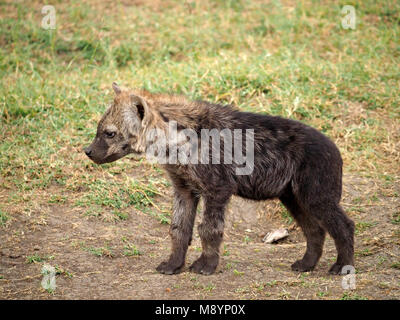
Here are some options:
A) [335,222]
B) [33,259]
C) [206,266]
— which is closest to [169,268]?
[206,266]

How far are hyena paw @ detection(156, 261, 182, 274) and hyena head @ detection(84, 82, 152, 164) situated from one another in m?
0.98

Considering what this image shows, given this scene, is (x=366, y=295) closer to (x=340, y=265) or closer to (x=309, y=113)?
(x=340, y=265)

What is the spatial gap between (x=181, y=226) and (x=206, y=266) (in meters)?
0.40

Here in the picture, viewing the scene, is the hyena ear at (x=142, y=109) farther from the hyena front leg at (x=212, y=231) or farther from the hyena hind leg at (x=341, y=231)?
the hyena hind leg at (x=341, y=231)

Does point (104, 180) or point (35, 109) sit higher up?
point (35, 109)

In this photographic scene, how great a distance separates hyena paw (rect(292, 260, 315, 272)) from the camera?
Answer: 5109mm

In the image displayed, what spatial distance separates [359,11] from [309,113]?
3634 millimetres

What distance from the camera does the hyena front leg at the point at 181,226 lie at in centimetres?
489

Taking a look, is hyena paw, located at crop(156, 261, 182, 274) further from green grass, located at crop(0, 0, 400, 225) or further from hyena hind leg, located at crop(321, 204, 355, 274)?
hyena hind leg, located at crop(321, 204, 355, 274)

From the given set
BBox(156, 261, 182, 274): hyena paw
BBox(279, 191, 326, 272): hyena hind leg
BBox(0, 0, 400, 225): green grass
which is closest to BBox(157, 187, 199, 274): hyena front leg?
BBox(156, 261, 182, 274): hyena paw

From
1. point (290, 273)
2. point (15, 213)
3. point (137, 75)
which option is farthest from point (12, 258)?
point (137, 75)

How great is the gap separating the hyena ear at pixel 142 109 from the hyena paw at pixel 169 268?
1.19 meters

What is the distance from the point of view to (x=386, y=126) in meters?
7.34

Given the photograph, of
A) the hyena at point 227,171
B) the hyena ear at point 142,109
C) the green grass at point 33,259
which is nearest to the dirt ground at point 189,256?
the green grass at point 33,259
